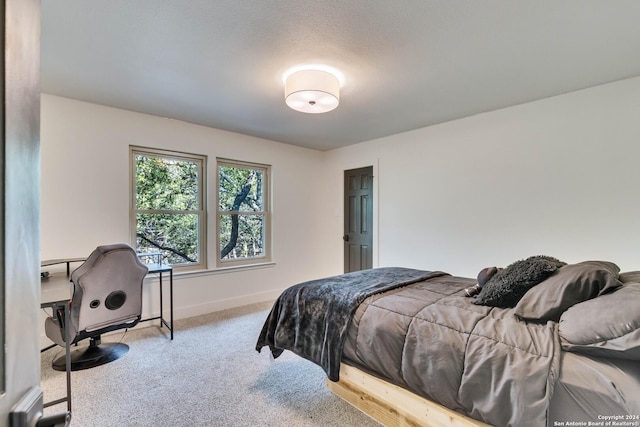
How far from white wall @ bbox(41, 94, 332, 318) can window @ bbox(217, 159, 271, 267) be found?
0.14m

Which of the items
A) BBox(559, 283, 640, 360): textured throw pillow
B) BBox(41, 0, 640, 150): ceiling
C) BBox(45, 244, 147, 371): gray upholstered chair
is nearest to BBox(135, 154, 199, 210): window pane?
BBox(41, 0, 640, 150): ceiling

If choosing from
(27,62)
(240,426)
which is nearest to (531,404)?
(240,426)

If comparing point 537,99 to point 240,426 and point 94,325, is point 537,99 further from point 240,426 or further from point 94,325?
point 94,325

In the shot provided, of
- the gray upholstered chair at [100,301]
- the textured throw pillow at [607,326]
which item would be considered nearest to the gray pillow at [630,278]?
the textured throw pillow at [607,326]

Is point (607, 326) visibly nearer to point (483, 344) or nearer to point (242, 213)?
point (483, 344)

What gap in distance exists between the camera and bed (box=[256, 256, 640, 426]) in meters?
1.17

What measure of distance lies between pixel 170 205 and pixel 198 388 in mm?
2202

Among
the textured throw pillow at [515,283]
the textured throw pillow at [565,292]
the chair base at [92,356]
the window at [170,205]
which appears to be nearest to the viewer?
the textured throw pillow at [565,292]

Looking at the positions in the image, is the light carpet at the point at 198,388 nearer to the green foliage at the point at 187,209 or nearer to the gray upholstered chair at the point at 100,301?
the gray upholstered chair at the point at 100,301

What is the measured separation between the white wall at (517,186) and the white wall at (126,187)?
4.70 ft

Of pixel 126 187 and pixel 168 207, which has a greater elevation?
pixel 126 187

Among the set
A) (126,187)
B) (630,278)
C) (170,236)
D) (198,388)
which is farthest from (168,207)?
(630,278)

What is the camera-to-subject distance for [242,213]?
428cm

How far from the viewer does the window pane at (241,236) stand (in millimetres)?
4137
